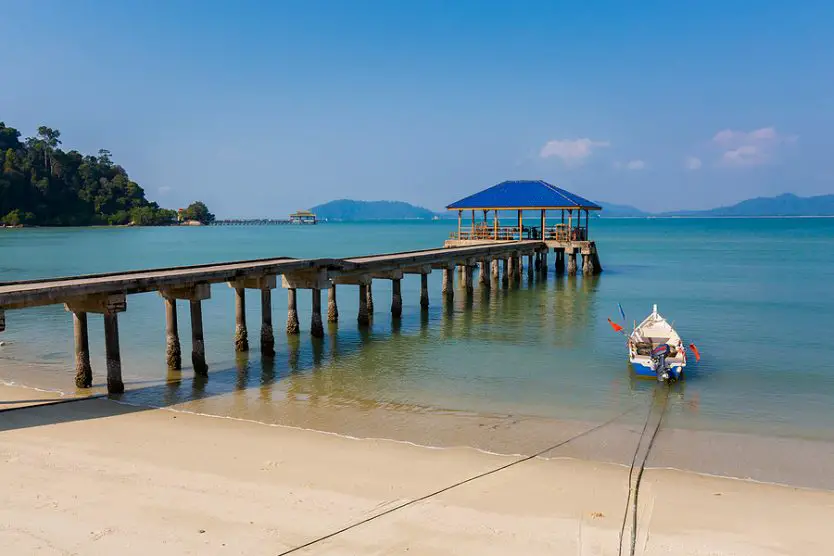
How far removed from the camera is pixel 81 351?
1327cm

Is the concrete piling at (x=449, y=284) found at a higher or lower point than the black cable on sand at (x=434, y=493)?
higher

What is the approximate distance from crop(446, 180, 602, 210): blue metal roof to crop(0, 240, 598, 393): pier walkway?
31.2ft

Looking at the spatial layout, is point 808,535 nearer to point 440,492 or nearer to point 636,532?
point 636,532

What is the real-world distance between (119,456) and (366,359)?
8.56 m

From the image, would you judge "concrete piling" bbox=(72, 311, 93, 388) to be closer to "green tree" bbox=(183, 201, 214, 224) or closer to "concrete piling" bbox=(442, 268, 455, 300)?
"concrete piling" bbox=(442, 268, 455, 300)

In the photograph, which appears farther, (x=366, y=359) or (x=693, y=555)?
(x=366, y=359)

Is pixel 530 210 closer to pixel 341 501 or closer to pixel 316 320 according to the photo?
pixel 316 320

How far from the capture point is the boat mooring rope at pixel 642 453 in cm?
738

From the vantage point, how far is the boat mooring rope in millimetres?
7383

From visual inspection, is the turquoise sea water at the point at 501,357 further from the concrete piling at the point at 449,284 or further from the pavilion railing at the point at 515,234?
the pavilion railing at the point at 515,234

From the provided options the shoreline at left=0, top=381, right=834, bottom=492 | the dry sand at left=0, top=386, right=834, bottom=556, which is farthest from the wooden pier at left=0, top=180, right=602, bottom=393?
the dry sand at left=0, top=386, right=834, bottom=556

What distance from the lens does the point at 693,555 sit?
6.73 m

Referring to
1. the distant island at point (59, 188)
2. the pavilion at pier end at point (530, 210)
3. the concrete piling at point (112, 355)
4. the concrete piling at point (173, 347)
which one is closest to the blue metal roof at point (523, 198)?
the pavilion at pier end at point (530, 210)

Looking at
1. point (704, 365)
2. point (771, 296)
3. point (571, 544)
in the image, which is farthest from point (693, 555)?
point (771, 296)
